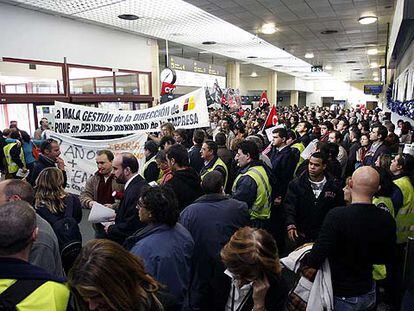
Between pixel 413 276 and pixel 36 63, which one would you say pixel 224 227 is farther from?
pixel 36 63

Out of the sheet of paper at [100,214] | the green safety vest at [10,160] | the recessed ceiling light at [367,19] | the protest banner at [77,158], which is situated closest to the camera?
the sheet of paper at [100,214]

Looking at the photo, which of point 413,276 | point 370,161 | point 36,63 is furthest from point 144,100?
point 413,276

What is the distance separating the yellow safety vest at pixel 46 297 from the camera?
4.20ft

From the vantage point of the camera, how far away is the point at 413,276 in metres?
2.24

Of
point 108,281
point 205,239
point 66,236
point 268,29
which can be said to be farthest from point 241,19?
point 108,281

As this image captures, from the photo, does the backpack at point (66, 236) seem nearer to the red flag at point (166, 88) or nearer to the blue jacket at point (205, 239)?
the blue jacket at point (205, 239)

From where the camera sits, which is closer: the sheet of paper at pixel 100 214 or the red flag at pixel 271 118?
the sheet of paper at pixel 100 214

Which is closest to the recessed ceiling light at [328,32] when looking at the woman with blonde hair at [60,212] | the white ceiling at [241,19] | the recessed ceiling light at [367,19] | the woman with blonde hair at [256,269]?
the white ceiling at [241,19]

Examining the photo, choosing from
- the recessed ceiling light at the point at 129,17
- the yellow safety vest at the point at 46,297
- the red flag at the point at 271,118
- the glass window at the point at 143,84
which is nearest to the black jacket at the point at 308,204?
the yellow safety vest at the point at 46,297

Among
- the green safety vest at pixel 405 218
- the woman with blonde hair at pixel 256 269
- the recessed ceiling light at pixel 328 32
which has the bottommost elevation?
the green safety vest at pixel 405 218

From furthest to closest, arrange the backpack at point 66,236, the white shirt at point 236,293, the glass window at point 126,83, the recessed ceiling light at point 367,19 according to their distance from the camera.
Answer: the glass window at point 126,83 → the recessed ceiling light at point 367,19 → the backpack at point 66,236 → the white shirt at point 236,293

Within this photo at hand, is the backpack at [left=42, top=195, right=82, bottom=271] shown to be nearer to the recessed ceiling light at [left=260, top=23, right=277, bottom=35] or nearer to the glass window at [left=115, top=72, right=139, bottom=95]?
the recessed ceiling light at [left=260, top=23, right=277, bottom=35]

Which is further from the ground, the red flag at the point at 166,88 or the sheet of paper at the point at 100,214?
the red flag at the point at 166,88

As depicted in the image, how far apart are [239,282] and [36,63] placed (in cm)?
838
